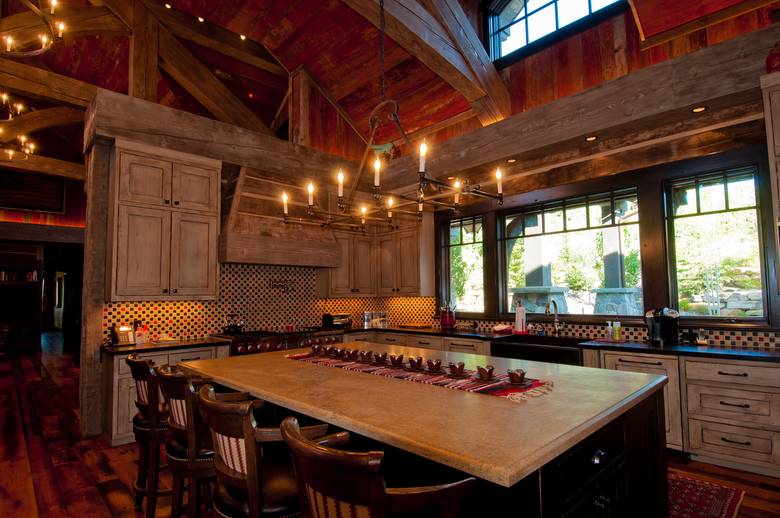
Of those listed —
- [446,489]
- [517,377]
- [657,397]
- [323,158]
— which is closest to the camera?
[446,489]

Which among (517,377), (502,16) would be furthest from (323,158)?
(517,377)

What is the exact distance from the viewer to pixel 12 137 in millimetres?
7230

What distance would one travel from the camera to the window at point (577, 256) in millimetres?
4566

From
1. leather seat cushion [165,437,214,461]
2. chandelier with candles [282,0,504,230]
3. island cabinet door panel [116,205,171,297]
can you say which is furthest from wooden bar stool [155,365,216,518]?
island cabinet door panel [116,205,171,297]

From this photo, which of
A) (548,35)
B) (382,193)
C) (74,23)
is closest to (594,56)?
(548,35)

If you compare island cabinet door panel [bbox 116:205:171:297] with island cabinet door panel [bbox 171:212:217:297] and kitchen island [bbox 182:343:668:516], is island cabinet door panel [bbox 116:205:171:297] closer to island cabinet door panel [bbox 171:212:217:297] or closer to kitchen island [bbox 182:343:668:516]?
island cabinet door panel [bbox 171:212:217:297]

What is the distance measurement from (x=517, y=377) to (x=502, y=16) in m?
4.95

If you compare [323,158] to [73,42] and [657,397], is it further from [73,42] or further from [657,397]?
[657,397]

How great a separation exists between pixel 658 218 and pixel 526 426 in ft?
12.3

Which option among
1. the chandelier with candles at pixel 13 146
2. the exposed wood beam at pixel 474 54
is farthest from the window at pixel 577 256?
the chandelier with candles at pixel 13 146

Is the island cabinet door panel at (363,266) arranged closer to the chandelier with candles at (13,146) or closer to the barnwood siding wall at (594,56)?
the barnwood siding wall at (594,56)

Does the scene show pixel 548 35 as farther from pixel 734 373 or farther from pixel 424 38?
pixel 734 373

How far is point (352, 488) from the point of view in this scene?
3.49 feet

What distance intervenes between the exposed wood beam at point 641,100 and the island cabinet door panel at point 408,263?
184 cm
